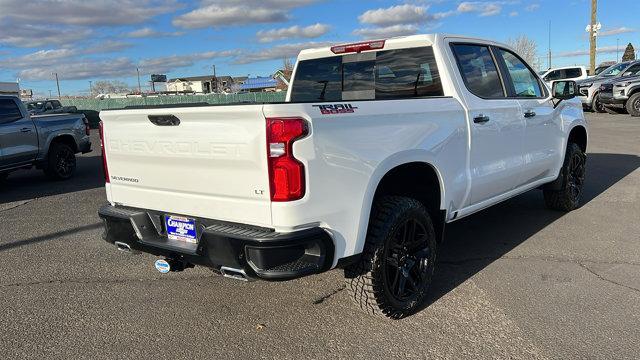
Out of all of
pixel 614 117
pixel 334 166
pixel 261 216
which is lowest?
pixel 614 117

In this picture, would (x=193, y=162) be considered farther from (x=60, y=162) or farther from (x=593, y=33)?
(x=593, y=33)

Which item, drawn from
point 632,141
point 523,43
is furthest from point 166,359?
point 523,43

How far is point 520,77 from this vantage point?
17.3ft

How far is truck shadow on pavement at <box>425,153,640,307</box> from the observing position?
175 inches

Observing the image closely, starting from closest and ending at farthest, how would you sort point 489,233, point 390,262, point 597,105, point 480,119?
point 390,262 < point 480,119 < point 489,233 < point 597,105

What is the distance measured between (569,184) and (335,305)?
3.72 metres

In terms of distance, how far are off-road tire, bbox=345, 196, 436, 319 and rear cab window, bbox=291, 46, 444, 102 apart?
1.17 metres

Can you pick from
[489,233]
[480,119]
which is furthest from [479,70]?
[489,233]

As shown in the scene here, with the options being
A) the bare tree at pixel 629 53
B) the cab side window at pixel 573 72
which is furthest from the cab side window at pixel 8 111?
the bare tree at pixel 629 53

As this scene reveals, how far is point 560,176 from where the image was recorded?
238 inches

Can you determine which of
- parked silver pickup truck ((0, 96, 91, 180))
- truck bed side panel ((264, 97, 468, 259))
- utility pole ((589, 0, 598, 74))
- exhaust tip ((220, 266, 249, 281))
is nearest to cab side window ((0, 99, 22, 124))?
parked silver pickup truck ((0, 96, 91, 180))

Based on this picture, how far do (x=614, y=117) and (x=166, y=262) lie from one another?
19.8 meters

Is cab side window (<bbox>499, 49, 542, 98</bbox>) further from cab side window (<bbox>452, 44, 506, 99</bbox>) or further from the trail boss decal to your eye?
the trail boss decal

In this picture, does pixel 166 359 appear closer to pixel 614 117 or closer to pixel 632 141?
pixel 632 141
